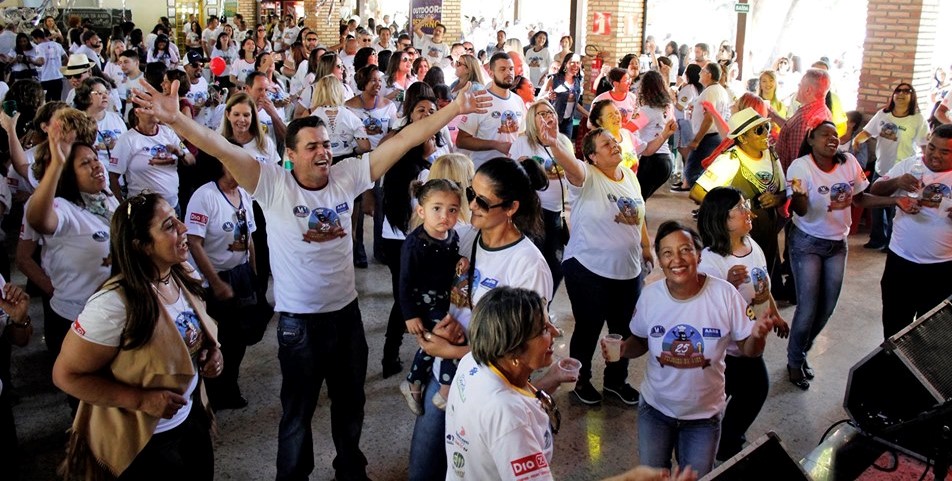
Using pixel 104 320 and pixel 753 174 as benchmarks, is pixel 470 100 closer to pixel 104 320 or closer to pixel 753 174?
pixel 104 320

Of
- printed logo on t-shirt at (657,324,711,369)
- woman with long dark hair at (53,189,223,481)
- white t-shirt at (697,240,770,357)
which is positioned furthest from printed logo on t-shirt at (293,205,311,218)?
white t-shirt at (697,240,770,357)

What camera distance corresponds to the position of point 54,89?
47.5ft

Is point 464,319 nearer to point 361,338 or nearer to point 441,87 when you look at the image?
point 361,338

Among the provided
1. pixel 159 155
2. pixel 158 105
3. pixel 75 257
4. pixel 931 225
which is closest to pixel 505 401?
pixel 158 105

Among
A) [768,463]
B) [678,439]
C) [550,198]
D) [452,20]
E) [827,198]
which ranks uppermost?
[452,20]

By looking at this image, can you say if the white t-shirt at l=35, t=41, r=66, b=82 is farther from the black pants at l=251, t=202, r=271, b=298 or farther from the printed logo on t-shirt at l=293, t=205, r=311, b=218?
the printed logo on t-shirt at l=293, t=205, r=311, b=218

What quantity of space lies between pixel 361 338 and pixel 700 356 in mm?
1589

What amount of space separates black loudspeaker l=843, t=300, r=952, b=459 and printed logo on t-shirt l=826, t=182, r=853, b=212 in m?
1.61

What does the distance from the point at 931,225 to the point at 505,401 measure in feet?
13.2

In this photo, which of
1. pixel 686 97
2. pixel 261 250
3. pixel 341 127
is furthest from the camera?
pixel 686 97

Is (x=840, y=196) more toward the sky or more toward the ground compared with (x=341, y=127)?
more toward the ground

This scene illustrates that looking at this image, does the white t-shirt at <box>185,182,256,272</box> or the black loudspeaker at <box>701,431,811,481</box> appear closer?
the black loudspeaker at <box>701,431,811,481</box>

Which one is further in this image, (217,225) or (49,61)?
(49,61)

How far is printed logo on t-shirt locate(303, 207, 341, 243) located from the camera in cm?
362
